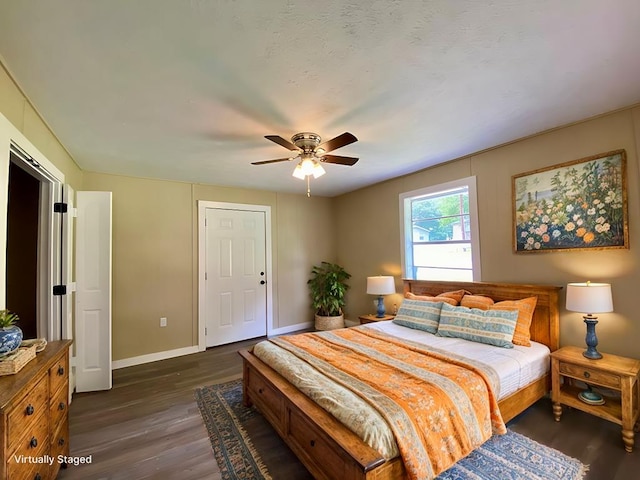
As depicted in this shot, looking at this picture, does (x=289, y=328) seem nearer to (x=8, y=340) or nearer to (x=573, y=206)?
(x=8, y=340)

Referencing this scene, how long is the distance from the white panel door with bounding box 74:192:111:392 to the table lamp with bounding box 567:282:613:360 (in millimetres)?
4349

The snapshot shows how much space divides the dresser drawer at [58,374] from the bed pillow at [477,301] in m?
3.37

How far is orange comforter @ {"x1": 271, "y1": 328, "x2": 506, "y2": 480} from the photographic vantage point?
151 centimetres

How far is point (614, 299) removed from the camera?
2.36 meters

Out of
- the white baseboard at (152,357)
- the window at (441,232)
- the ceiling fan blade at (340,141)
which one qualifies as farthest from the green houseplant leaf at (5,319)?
the window at (441,232)

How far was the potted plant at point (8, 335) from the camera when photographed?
137 centimetres

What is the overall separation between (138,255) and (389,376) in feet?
11.8

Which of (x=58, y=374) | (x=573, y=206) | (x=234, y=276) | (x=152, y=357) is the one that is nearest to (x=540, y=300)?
(x=573, y=206)

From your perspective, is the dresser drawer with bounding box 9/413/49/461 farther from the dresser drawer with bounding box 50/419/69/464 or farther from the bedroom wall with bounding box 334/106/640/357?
the bedroom wall with bounding box 334/106/640/357

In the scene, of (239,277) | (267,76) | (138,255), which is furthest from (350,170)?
(138,255)

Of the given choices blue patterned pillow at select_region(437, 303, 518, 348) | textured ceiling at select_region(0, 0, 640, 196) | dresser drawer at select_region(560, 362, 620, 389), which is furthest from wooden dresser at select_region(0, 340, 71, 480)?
dresser drawer at select_region(560, 362, 620, 389)

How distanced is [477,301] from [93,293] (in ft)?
13.2

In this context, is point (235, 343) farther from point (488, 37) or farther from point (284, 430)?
point (488, 37)

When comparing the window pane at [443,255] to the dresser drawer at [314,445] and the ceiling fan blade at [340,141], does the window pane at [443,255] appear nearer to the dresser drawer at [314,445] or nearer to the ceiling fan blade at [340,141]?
the ceiling fan blade at [340,141]
